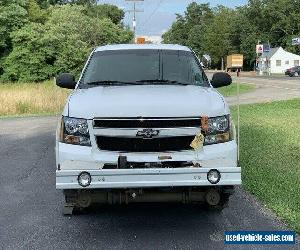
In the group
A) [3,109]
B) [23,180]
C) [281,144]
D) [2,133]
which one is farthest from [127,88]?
[3,109]

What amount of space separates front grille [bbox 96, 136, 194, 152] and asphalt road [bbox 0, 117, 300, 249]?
95cm

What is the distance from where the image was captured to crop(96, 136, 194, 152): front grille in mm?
5262

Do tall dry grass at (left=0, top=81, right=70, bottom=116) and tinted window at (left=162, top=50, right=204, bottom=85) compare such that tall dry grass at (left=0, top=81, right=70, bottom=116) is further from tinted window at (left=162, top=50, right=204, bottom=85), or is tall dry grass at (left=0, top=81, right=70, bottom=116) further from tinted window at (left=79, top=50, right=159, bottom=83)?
tinted window at (left=162, top=50, right=204, bottom=85)

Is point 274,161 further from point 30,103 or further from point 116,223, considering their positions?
point 30,103

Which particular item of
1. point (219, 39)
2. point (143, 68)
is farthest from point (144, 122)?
point (219, 39)

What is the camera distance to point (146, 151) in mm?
5262

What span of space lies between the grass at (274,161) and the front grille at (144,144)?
1572mm

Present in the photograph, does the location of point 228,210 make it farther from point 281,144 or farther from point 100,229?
point 281,144

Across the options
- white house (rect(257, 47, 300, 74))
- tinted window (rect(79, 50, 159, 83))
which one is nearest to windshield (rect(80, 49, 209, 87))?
tinted window (rect(79, 50, 159, 83))

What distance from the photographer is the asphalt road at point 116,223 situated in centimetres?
545

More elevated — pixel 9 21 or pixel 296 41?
pixel 9 21

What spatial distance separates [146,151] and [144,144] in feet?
0.23

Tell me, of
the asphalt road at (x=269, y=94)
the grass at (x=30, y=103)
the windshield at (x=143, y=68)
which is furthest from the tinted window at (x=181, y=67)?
the asphalt road at (x=269, y=94)

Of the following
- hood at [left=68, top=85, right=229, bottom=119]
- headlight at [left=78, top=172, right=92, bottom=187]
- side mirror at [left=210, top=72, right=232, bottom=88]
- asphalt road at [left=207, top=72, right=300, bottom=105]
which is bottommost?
asphalt road at [left=207, top=72, right=300, bottom=105]
